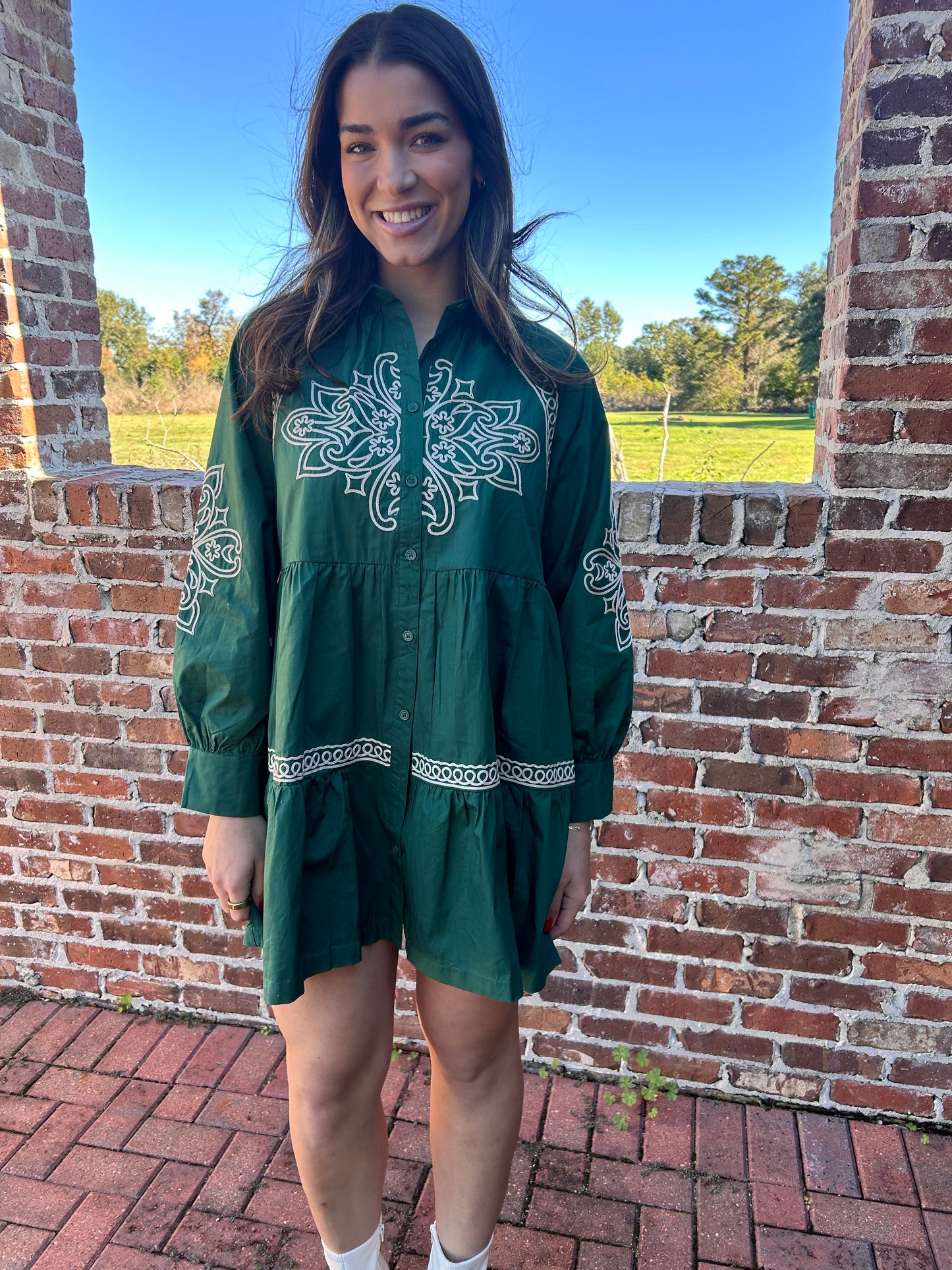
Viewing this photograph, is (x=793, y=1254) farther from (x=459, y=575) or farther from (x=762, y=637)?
(x=459, y=575)

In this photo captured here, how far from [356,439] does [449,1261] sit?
151cm

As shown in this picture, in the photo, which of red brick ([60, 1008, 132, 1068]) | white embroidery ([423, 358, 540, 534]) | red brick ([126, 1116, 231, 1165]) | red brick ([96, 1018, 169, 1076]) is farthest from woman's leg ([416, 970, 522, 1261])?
red brick ([60, 1008, 132, 1068])

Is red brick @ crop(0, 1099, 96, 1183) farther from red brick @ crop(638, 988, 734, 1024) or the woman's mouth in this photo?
the woman's mouth

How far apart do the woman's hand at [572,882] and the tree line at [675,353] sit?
2.71 feet

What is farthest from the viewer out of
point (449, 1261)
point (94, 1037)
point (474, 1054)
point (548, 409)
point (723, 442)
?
point (723, 442)

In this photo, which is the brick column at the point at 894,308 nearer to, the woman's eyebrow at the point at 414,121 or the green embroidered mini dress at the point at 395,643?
the green embroidered mini dress at the point at 395,643

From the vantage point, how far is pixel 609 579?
1446 millimetres

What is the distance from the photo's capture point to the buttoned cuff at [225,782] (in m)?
1.36

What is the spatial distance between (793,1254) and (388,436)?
1.85 m

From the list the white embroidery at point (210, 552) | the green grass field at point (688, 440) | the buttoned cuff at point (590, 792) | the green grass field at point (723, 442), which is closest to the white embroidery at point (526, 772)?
the buttoned cuff at point (590, 792)

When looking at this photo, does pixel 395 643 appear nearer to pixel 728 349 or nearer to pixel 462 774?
pixel 462 774

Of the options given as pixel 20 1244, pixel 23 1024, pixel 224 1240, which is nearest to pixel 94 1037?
pixel 23 1024

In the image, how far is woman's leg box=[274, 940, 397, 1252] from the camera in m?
1.42

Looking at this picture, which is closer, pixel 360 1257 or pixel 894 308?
pixel 360 1257
